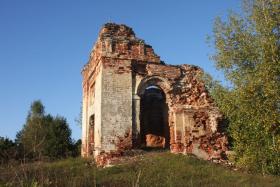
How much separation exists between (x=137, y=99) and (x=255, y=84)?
192 inches

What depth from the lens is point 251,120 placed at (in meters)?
11.1

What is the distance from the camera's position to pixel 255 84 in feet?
35.0

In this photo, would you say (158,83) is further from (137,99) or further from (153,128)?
(153,128)

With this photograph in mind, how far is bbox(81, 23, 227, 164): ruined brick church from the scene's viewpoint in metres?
13.4

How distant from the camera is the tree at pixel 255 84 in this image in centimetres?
1053

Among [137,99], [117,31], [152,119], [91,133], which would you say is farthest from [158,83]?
[91,133]

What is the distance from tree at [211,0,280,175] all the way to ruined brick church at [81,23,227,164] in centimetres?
183

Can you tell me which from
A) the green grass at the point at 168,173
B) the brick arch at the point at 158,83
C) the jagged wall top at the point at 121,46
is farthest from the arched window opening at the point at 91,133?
the brick arch at the point at 158,83

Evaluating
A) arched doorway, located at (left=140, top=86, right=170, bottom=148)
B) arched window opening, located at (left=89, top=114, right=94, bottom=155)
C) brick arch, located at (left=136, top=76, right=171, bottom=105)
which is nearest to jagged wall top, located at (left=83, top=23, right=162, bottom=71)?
brick arch, located at (left=136, top=76, right=171, bottom=105)

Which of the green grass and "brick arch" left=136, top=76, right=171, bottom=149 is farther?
"brick arch" left=136, top=76, right=171, bottom=149

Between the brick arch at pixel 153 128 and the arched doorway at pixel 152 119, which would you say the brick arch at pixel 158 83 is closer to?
the brick arch at pixel 153 128

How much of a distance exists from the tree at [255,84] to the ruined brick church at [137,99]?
1.83 meters

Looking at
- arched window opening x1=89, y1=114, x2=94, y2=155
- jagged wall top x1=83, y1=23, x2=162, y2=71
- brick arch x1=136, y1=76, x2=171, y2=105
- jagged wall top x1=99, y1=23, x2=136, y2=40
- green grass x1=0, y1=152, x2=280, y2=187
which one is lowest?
green grass x1=0, y1=152, x2=280, y2=187

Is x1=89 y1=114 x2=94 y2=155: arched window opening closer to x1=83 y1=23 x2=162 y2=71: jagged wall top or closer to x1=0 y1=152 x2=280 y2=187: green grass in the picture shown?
x1=83 y1=23 x2=162 y2=71: jagged wall top
